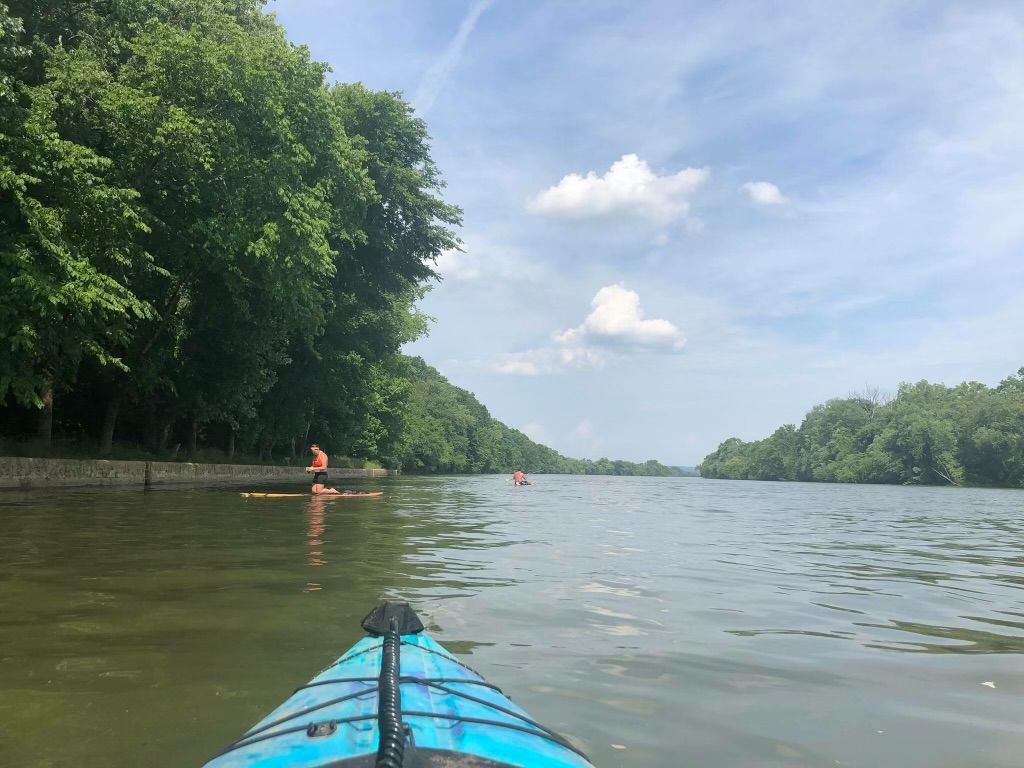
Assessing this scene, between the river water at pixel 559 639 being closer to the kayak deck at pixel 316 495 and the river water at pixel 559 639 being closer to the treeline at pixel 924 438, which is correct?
the kayak deck at pixel 316 495

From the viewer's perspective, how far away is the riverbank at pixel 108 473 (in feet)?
57.8

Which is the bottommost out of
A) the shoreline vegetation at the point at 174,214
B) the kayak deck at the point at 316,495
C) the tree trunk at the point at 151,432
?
the kayak deck at the point at 316,495

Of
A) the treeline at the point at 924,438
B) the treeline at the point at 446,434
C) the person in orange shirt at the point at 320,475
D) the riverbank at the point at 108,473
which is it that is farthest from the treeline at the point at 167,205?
the treeline at the point at 924,438

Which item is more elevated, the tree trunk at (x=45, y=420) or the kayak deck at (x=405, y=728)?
the tree trunk at (x=45, y=420)

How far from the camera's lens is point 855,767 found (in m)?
3.12

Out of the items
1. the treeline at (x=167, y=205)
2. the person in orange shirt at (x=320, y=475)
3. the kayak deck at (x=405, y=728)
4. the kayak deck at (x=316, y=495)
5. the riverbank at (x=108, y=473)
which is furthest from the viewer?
the person in orange shirt at (x=320, y=475)

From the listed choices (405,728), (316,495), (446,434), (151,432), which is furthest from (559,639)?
(446,434)

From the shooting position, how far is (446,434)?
112 meters

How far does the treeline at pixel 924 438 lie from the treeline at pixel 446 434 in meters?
60.8

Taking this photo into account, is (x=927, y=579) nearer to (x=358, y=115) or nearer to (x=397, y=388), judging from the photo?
(x=358, y=115)

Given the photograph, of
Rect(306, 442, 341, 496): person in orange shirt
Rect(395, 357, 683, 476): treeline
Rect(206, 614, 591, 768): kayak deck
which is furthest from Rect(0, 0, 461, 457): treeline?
Rect(395, 357, 683, 476): treeline

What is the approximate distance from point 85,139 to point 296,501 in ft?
36.7

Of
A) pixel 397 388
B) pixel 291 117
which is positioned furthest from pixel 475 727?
pixel 397 388

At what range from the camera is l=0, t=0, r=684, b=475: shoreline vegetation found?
15422mm
